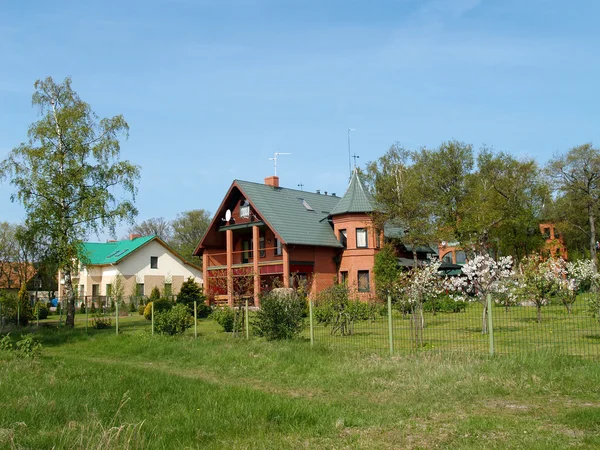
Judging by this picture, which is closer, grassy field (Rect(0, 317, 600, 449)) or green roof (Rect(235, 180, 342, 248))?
grassy field (Rect(0, 317, 600, 449))

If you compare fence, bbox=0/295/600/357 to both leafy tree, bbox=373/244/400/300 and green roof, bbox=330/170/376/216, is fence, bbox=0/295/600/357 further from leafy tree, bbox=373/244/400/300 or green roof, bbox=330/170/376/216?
green roof, bbox=330/170/376/216

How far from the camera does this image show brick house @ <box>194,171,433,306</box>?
119 ft

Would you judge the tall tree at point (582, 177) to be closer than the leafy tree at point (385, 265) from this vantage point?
No

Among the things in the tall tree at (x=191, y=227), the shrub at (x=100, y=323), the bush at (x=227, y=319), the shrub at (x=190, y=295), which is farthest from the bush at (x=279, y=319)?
the tall tree at (x=191, y=227)

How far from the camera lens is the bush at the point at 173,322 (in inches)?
766

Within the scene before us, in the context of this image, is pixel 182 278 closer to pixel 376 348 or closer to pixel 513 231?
pixel 513 231

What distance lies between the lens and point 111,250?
52.6m

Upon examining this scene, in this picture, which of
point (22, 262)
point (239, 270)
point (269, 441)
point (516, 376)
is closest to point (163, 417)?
point (269, 441)

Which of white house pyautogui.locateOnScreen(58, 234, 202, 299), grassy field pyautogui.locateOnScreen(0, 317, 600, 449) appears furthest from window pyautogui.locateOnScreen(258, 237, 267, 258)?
grassy field pyautogui.locateOnScreen(0, 317, 600, 449)

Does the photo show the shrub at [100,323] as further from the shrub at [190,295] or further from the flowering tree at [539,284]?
the flowering tree at [539,284]

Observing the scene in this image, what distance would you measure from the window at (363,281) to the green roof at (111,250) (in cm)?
2022

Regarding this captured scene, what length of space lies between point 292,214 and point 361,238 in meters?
4.82

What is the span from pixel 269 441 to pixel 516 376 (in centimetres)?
536

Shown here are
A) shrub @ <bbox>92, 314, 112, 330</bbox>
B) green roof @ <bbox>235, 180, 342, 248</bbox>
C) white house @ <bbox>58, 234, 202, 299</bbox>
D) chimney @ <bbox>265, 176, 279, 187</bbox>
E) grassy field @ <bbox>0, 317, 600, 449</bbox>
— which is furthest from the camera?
white house @ <bbox>58, 234, 202, 299</bbox>
